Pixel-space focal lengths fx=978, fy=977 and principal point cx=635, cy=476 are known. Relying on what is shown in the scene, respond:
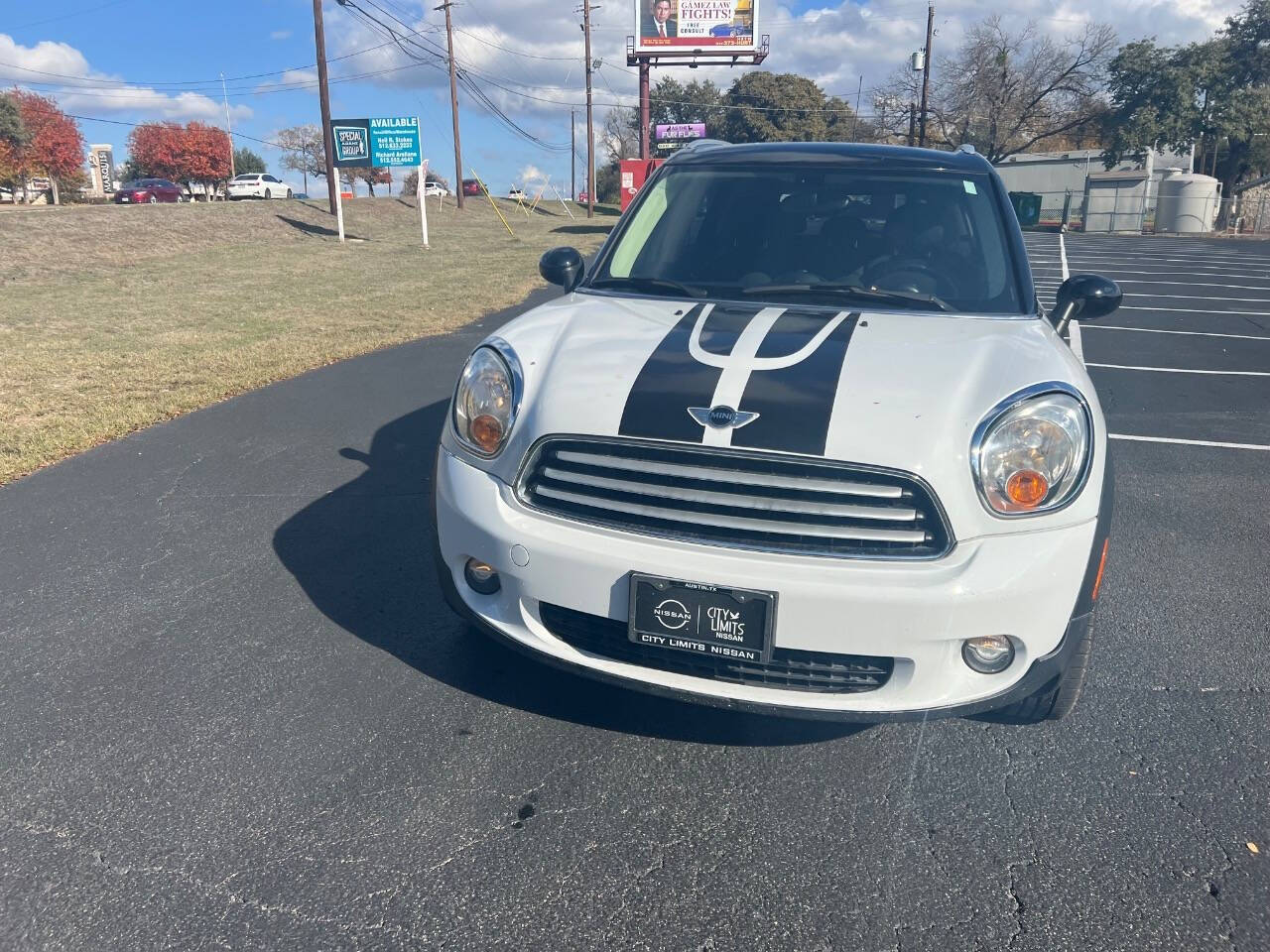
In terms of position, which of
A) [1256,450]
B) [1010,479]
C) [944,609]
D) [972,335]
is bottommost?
[1256,450]

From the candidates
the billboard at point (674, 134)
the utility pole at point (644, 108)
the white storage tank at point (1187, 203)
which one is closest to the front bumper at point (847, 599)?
the utility pole at point (644, 108)

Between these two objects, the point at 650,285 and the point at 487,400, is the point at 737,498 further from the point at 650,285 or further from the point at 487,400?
the point at 650,285

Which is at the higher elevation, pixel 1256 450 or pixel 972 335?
pixel 972 335

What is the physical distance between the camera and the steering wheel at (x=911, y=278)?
3473mm

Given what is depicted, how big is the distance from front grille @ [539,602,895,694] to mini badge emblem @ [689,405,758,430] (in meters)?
→ 0.57

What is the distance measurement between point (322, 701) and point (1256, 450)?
18.8 ft

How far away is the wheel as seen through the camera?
2.65 m

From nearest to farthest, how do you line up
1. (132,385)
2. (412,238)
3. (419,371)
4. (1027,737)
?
(1027,737) → (132,385) → (419,371) → (412,238)

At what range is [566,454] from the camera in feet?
8.63

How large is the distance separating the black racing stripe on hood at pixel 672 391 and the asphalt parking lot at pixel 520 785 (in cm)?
95

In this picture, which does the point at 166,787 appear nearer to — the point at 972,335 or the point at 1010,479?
the point at 1010,479

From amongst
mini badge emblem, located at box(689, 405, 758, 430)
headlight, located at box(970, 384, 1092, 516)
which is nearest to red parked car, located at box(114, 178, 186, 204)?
mini badge emblem, located at box(689, 405, 758, 430)

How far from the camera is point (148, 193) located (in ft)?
130

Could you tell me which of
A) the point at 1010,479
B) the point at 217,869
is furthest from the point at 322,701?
the point at 1010,479
